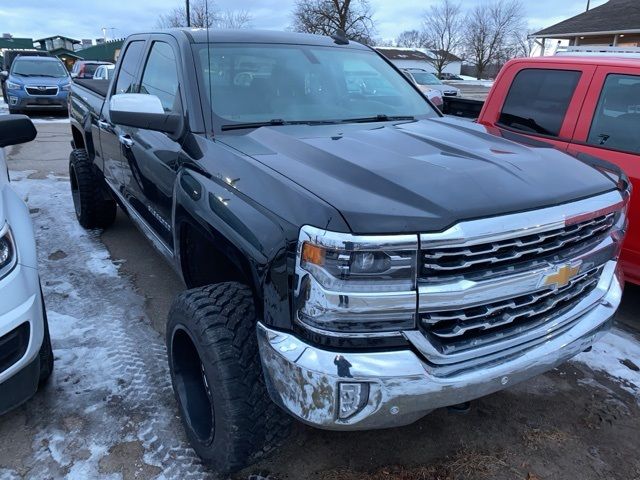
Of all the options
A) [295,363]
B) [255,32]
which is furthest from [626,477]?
[255,32]

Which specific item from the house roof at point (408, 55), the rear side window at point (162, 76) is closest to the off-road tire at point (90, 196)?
the rear side window at point (162, 76)

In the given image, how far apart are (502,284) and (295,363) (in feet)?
2.55

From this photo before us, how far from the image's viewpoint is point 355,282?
67.9 inches

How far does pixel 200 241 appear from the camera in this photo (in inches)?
105

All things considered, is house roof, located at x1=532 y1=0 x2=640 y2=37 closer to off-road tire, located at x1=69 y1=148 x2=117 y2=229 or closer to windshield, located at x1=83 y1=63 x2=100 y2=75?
windshield, located at x1=83 y1=63 x2=100 y2=75

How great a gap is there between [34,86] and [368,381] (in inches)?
626

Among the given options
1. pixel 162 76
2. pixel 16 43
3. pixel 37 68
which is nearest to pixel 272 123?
pixel 162 76

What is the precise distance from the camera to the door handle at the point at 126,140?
3467 millimetres

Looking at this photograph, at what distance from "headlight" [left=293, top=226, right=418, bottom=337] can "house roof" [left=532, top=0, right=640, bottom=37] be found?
20659mm

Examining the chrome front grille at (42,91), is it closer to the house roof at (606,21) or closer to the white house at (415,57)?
the house roof at (606,21)

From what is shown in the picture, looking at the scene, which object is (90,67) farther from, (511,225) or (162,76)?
(511,225)

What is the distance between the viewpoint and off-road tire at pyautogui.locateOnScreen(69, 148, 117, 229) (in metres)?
5.02

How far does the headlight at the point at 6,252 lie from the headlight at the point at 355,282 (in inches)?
51.8

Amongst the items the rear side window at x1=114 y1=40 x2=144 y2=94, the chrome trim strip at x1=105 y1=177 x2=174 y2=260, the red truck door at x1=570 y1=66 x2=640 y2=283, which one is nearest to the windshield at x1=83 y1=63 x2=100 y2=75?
the rear side window at x1=114 y1=40 x2=144 y2=94
